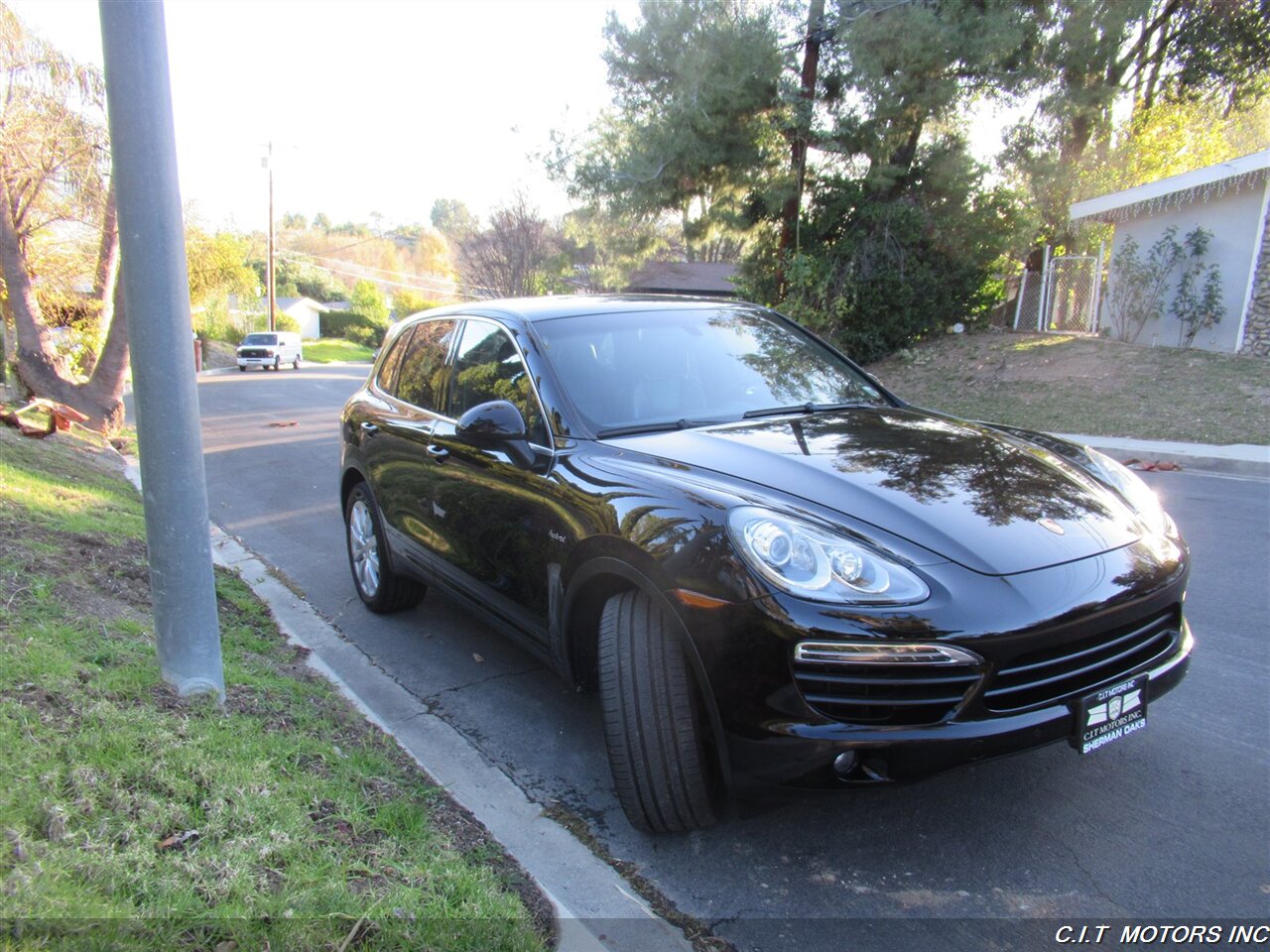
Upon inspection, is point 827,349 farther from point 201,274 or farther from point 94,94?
point 201,274

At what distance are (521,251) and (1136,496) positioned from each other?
114 feet

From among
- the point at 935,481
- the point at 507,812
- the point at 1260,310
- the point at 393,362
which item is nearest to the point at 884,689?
the point at 935,481

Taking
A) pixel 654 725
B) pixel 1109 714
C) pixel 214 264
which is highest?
pixel 214 264

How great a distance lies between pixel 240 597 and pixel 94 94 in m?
11.3

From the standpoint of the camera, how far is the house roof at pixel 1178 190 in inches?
567

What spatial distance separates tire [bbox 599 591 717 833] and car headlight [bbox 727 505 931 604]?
0.39 metres

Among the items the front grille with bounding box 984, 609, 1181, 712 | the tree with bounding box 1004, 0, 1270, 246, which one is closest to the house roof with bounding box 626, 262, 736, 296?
the tree with bounding box 1004, 0, 1270, 246

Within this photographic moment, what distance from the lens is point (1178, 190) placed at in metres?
15.8

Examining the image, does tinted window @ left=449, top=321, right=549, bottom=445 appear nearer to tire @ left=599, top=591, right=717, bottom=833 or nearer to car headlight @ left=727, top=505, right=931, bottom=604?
tire @ left=599, top=591, right=717, bottom=833

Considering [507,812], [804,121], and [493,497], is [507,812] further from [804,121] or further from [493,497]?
[804,121]

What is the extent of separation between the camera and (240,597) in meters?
5.29

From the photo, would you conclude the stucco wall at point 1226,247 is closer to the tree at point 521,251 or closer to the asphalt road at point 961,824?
the asphalt road at point 961,824

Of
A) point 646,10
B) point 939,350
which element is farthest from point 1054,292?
point 646,10

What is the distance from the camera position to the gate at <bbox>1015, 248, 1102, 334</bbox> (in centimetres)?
1883
